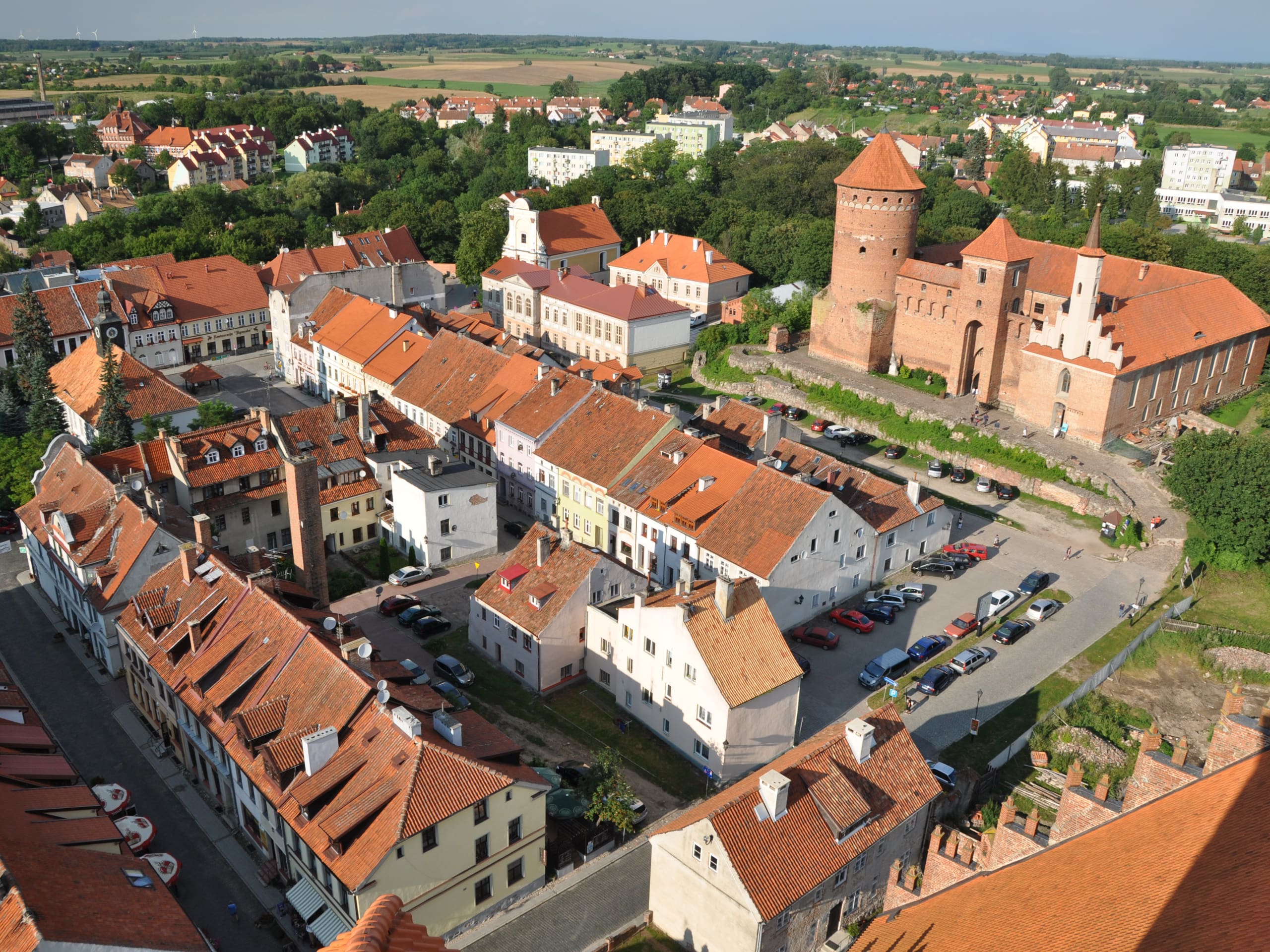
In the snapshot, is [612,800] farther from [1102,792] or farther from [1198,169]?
[1198,169]

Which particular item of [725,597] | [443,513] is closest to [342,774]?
[725,597]

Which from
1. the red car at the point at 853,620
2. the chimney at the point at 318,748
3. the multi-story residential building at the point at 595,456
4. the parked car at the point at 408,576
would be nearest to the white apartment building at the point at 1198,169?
the multi-story residential building at the point at 595,456

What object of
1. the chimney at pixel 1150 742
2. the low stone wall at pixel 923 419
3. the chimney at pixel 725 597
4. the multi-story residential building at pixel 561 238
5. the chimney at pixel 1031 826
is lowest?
the low stone wall at pixel 923 419

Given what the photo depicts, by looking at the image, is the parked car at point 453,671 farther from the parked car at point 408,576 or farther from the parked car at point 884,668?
the parked car at point 884,668

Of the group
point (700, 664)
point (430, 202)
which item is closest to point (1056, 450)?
point (700, 664)

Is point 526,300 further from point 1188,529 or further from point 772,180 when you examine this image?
point 1188,529

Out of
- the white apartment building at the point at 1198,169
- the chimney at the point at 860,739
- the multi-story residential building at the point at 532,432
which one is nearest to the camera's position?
the chimney at the point at 860,739

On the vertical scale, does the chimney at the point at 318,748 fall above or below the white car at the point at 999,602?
above
